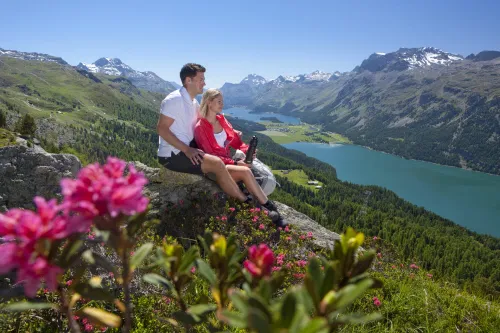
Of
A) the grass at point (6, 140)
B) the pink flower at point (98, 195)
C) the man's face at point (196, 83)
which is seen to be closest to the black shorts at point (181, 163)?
the man's face at point (196, 83)

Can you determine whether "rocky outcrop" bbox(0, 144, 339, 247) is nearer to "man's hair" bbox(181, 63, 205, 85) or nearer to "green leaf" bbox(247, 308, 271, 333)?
"man's hair" bbox(181, 63, 205, 85)

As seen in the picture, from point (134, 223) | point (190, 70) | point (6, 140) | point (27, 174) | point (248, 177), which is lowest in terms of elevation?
point (6, 140)

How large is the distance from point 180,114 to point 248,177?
83.8 inches

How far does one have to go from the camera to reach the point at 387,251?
7004 mm

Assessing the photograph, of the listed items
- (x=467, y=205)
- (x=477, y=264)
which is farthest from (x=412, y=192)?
(x=477, y=264)

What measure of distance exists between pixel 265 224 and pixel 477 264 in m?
85.7

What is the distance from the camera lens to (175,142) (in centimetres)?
672

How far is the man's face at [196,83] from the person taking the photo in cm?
697

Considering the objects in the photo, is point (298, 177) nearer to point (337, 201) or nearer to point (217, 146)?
point (337, 201)

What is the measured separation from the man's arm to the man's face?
0.89 meters

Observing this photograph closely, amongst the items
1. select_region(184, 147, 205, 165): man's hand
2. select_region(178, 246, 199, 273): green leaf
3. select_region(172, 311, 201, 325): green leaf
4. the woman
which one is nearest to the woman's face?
the woman

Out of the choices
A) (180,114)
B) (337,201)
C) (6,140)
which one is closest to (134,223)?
(180,114)

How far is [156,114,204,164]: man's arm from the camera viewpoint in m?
6.67

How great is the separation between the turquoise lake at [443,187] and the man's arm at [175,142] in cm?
12738
